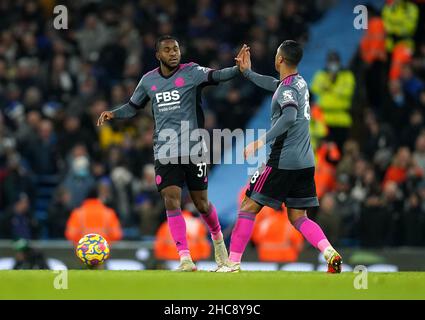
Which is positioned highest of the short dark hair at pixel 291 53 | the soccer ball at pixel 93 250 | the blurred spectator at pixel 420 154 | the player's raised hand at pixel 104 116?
the short dark hair at pixel 291 53

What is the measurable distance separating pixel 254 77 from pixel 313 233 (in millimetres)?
1806

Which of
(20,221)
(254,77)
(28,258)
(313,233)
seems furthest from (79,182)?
(313,233)

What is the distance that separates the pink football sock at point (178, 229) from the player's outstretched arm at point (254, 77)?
1.66 m

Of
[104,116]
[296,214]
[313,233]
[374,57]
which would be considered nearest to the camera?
[313,233]

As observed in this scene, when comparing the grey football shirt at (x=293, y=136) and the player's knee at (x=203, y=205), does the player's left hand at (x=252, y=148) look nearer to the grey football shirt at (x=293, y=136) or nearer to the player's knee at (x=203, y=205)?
the grey football shirt at (x=293, y=136)

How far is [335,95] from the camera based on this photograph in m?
23.0

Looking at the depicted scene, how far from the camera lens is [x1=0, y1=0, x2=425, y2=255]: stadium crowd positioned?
2139 cm

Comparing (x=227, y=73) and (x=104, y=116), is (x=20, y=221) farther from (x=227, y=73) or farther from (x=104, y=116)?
(x=227, y=73)

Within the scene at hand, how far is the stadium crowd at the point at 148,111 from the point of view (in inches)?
842

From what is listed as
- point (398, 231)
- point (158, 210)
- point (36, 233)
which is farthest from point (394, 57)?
point (36, 233)

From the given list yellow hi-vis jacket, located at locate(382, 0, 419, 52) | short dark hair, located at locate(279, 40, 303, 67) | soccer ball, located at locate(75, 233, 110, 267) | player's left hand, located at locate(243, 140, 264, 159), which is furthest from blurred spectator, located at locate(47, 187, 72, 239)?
player's left hand, located at locate(243, 140, 264, 159)

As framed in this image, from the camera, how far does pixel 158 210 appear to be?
2144 centimetres

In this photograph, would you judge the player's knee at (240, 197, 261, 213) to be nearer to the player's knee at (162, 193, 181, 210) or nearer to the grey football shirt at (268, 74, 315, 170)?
the grey football shirt at (268, 74, 315, 170)

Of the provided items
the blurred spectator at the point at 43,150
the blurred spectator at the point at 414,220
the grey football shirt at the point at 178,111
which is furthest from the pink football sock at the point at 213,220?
the blurred spectator at the point at 43,150
